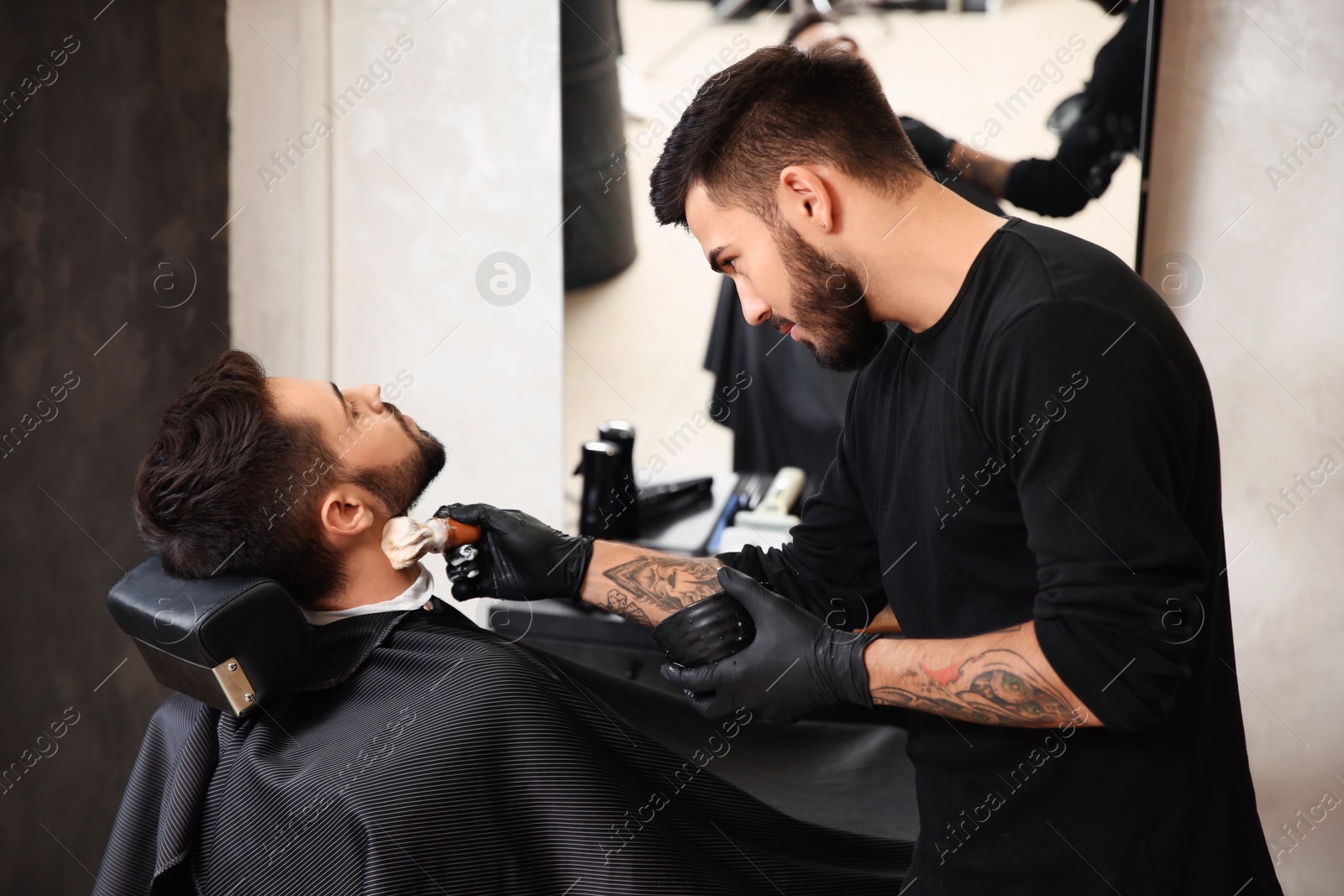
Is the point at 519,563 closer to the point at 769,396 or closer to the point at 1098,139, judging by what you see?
the point at 769,396

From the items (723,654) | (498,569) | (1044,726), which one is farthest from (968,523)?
(498,569)

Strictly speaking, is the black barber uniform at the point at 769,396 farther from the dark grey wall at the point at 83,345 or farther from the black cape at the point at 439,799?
the dark grey wall at the point at 83,345

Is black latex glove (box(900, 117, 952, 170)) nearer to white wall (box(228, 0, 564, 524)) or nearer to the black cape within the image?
white wall (box(228, 0, 564, 524))

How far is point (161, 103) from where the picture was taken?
2.63m

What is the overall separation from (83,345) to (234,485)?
113 cm

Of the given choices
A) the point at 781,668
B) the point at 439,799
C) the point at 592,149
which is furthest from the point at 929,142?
the point at 439,799

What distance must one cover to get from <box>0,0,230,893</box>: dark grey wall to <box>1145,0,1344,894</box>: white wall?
8.57 ft

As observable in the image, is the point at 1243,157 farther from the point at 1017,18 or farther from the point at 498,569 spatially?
the point at 498,569

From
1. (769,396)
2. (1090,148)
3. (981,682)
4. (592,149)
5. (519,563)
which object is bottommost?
(769,396)

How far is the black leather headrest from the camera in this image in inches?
56.7

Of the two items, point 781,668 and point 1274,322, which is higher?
point 781,668

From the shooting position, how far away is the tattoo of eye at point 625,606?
6.06ft

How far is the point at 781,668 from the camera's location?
1419 millimetres

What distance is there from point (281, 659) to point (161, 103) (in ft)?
6.01
